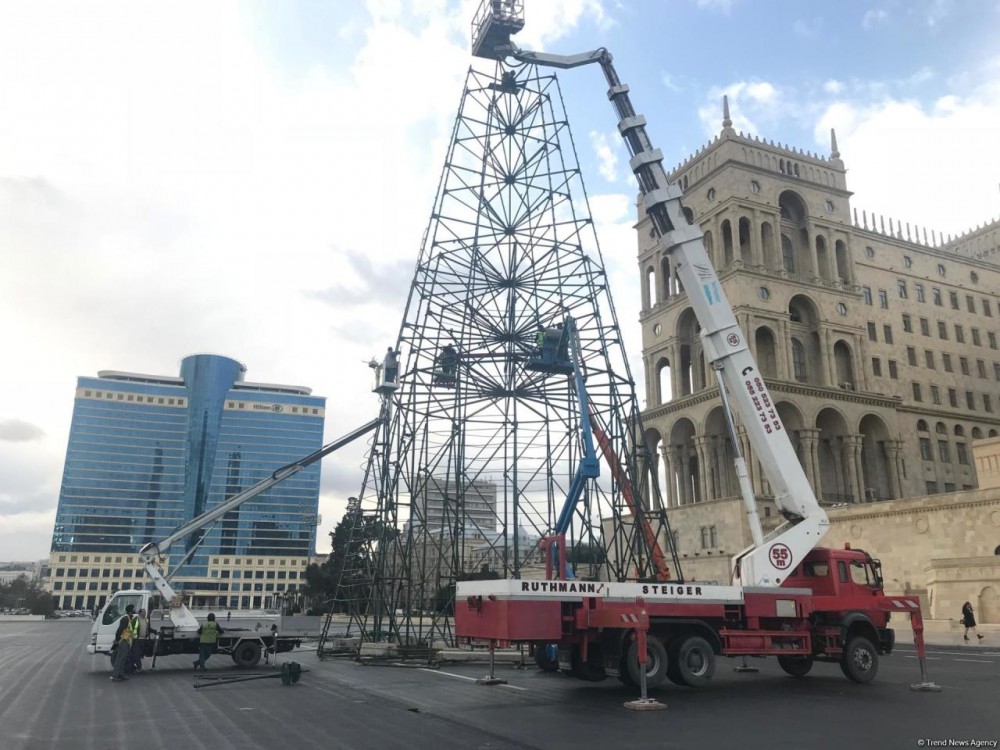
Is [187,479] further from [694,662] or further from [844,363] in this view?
[694,662]

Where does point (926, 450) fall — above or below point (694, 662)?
above

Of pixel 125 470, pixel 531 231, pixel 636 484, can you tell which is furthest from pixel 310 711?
pixel 125 470

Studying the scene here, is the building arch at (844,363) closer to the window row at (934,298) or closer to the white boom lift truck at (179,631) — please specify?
the window row at (934,298)

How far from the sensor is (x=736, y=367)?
20.6 meters

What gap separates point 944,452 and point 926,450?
2.46 m

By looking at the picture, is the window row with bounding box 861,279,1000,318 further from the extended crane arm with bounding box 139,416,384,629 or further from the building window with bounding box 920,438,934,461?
the extended crane arm with bounding box 139,416,384,629

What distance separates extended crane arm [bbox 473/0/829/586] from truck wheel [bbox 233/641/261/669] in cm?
1515

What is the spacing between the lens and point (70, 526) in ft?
497

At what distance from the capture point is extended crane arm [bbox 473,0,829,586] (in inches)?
723

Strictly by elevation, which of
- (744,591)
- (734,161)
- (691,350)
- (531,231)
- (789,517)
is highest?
(734,161)

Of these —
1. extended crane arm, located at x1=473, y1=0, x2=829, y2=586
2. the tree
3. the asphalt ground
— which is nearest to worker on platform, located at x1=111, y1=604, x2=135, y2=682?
the asphalt ground

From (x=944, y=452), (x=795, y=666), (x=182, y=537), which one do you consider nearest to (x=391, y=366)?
(x=182, y=537)

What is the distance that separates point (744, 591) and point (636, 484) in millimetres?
11854

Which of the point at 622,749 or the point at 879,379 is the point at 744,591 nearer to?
the point at 622,749
